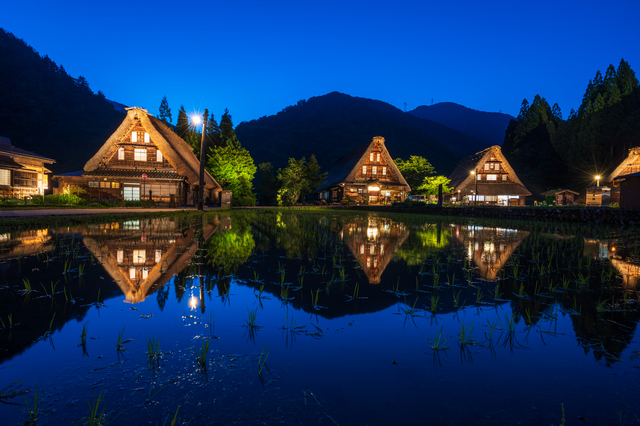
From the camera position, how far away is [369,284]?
155 inches

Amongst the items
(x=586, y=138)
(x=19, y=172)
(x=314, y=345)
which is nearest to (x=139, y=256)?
(x=314, y=345)

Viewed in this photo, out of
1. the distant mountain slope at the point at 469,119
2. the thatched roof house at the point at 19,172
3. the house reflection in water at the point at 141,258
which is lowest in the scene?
the house reflection in water at the point at 141,258

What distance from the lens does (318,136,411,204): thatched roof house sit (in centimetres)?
3847

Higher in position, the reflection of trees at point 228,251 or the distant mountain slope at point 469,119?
the distant mountain slope at point 469,119

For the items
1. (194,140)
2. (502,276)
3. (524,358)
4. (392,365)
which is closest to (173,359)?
(392,365)

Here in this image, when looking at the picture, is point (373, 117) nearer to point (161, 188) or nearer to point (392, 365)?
point (161, 188)

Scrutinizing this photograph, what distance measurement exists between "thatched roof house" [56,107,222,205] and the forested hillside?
4600 centimetres

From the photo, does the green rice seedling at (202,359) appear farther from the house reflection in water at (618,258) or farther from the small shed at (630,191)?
the small shed at (630,191)

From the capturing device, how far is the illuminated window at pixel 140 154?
26016 millimetres

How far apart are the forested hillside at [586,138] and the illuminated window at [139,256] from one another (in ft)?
156

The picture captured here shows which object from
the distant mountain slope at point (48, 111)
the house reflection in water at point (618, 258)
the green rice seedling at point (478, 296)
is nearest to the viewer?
the green rice seedling at point (478, 296)

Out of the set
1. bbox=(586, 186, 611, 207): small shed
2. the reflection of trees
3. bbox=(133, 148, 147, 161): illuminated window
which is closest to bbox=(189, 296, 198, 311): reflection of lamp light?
the reflection of trees

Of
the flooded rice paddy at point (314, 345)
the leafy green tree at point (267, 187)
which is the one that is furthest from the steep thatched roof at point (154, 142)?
the flooded rice paddy at point (314, 345)

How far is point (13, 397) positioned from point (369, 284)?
3184 millimetres
